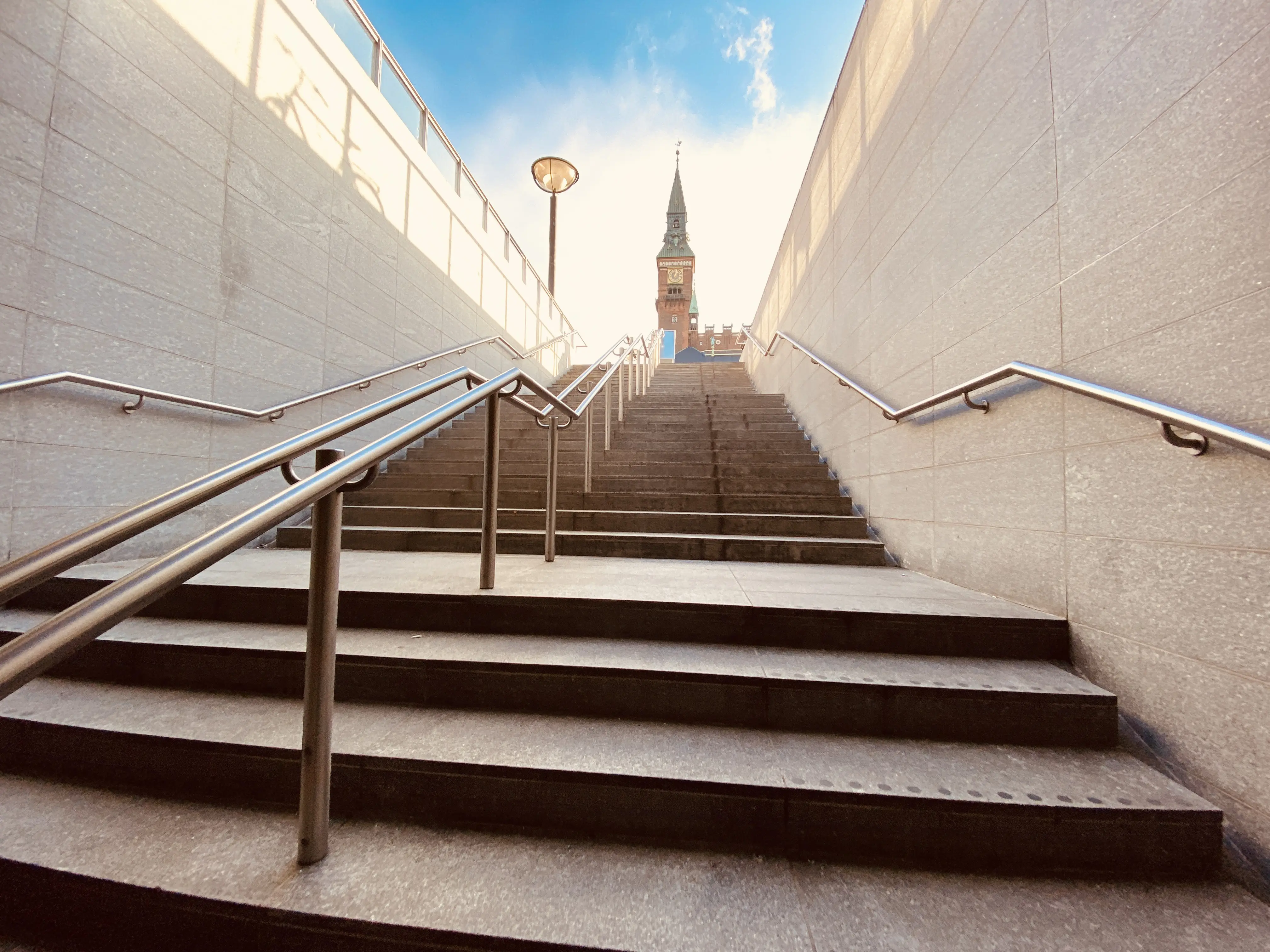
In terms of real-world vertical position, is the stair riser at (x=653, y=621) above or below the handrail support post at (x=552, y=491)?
below

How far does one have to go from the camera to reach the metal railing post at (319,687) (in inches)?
41.9

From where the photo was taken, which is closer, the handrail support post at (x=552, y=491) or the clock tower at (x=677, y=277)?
the handrail support post at (x=552, y=491)

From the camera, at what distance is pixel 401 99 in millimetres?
5473

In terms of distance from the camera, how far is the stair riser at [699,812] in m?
1.11

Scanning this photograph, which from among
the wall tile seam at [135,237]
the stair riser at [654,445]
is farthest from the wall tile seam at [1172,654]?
the wall tile seam at [135,237]

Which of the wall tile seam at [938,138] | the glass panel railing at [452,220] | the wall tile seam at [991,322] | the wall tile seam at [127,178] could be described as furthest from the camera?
the glass panel railing at [452,220]

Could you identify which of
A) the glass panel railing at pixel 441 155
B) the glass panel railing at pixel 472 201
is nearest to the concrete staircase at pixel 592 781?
the glass panel railing at pixel 441 155

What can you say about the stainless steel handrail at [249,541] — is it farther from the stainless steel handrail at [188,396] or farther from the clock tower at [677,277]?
the clock tower at [677,277]

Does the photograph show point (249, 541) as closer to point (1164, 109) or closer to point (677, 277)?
point (1164, 109)

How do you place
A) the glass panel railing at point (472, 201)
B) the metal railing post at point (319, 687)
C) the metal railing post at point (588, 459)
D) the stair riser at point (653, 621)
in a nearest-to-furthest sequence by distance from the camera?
the metal railing post at point (319, 687) → the stair riser at point (653, 621) → the metal railing post at point (588, 459) → the glass panel railing at point (472, 201)

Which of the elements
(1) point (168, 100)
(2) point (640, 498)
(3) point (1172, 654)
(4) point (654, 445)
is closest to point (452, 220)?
(1) point (168, 100)

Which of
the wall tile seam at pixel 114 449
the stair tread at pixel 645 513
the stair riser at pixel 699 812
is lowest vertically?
the stair riser at pixel 699 812

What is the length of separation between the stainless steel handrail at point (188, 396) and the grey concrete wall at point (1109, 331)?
4202mm

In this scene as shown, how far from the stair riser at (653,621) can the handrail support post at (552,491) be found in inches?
32.1
